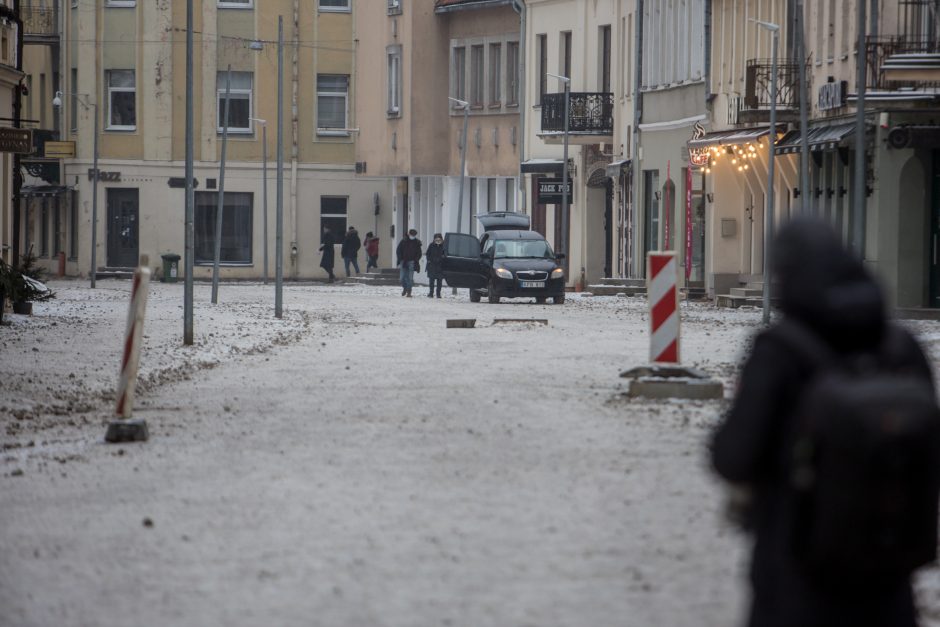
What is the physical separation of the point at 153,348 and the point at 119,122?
149ft

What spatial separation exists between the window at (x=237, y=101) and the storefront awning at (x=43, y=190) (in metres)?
5.76

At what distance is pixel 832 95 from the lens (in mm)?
37531

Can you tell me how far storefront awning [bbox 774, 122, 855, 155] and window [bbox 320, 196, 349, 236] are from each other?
108 ft

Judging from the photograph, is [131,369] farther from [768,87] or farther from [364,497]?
[768,87]

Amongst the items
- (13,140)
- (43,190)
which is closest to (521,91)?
(43,190)

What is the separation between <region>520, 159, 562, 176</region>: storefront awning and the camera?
60344mm

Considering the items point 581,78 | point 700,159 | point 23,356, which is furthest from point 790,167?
point 23,356

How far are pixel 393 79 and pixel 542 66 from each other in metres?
8.36

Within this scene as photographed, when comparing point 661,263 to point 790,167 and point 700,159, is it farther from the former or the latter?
point 700,159

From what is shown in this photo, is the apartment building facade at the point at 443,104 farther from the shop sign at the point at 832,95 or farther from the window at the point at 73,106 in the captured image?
the shop sign at the point at 832,95

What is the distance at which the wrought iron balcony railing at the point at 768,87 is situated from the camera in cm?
3991

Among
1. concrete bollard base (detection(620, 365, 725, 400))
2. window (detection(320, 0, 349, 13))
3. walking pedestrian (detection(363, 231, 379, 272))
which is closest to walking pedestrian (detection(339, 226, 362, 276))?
walking pedestrian (detection(363, 231, 379, 272))

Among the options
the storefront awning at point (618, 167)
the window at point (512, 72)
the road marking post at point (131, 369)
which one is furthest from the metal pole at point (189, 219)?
the window at point (512, 72)

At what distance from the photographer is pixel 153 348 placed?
1009 inches
